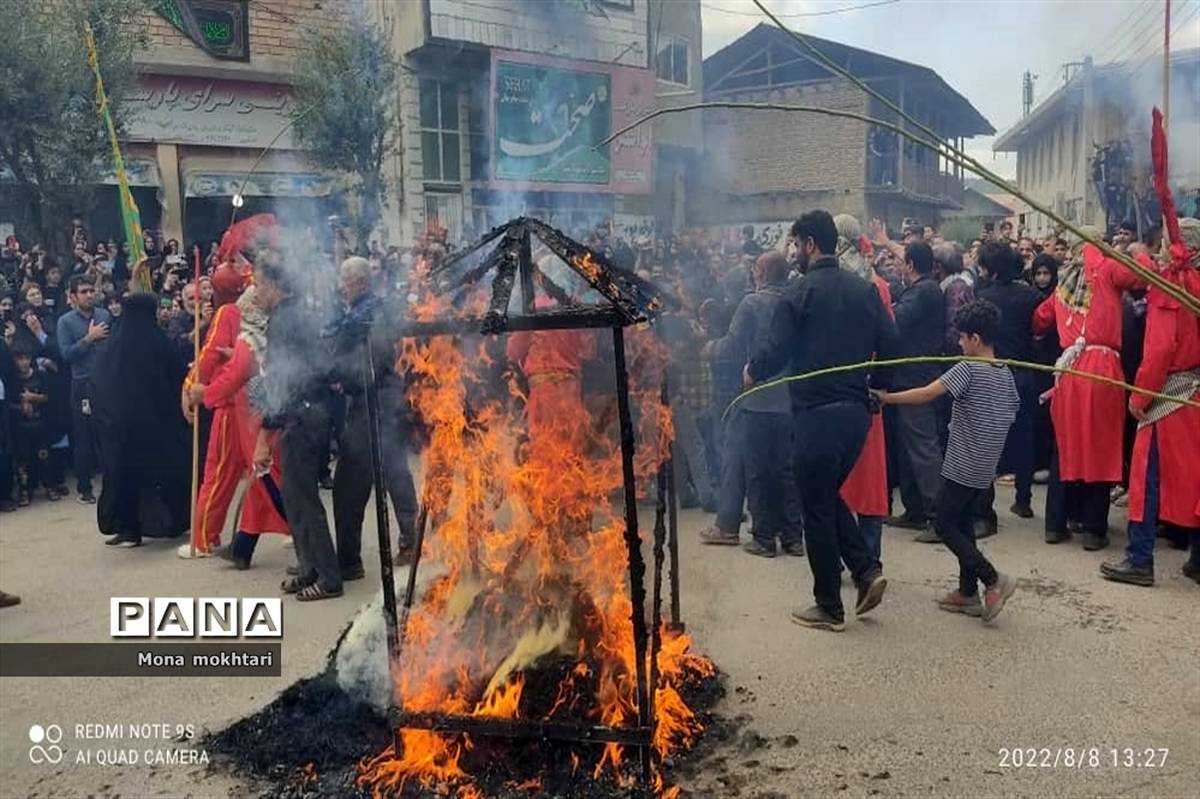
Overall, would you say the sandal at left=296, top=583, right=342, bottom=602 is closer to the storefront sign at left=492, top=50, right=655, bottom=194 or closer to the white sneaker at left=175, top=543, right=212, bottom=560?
the white sneaker at left=175, top=543, right=212, bottom=560

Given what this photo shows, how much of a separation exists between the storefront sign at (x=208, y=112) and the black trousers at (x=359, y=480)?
359cm

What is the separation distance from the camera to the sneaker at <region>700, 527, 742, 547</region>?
6023mm

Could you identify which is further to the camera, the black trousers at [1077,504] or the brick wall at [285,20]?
the brick wall at [285,20]

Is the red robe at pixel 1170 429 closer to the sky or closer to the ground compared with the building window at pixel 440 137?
closer to the ground

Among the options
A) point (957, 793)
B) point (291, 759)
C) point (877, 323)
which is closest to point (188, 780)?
point (291, 759)

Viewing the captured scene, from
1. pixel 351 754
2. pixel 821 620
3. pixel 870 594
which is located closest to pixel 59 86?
pixel 351 754

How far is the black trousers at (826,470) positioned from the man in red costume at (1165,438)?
1680mm

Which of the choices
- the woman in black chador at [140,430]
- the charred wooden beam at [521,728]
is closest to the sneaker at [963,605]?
the charred wooden beam at [521,728]

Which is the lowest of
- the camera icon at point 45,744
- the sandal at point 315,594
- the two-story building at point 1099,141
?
the camera icon at point 45,744

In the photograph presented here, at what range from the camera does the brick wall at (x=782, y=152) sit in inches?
365

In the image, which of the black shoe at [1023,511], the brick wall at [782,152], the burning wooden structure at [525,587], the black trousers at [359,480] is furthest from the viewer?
the brick wall at [782,152]

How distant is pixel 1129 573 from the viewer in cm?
504

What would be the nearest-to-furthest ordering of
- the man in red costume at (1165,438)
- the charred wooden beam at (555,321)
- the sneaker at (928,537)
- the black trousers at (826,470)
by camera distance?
the charred wooden beam at (555,321), the black trousers at (826,470), the man in red costume at (1165,438), the sneaker at (928,537)

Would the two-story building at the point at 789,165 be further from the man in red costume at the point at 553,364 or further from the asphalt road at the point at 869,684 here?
the asphalt road at the point at 869,684
